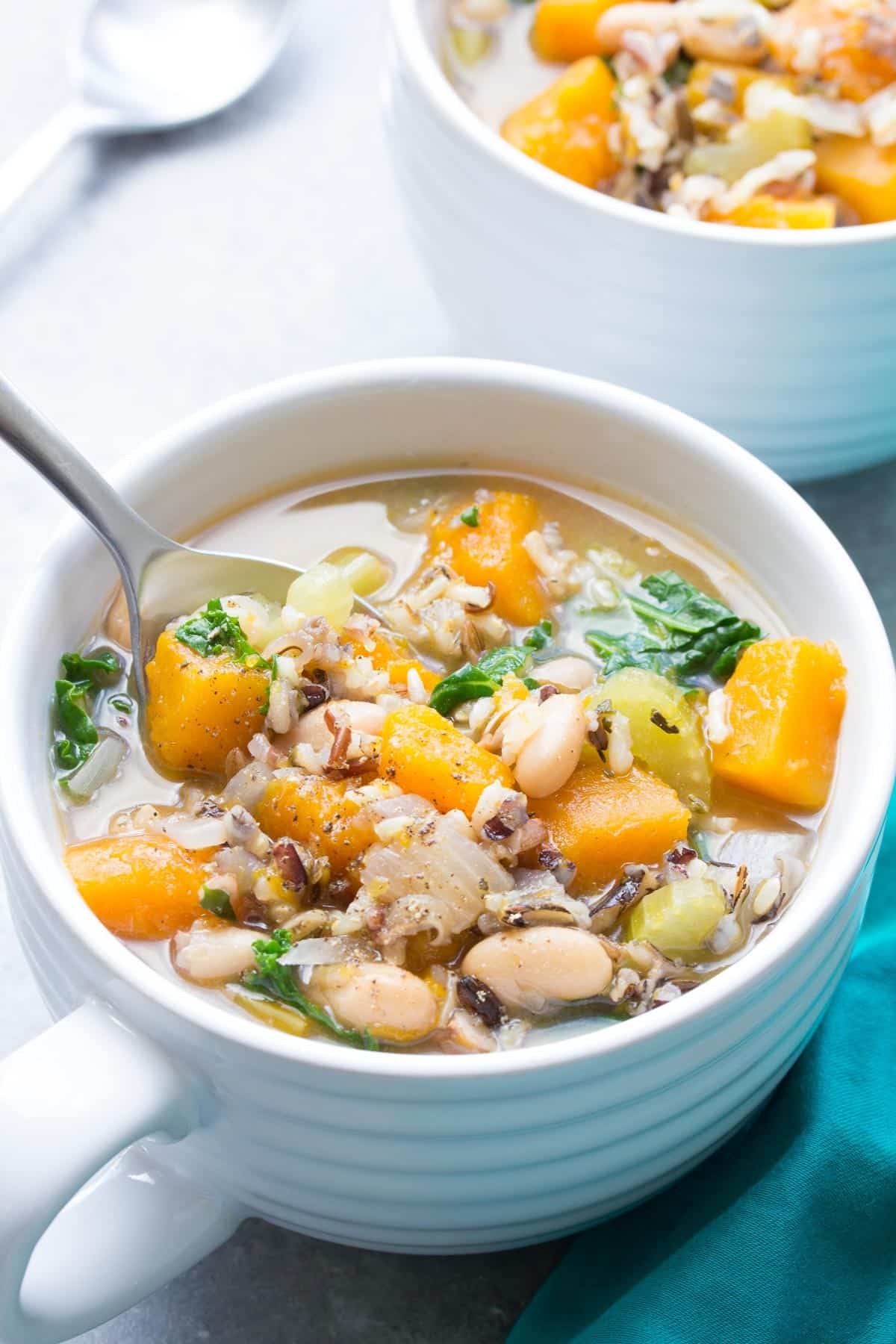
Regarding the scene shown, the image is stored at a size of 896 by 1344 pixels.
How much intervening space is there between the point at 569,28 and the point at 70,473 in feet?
4.37

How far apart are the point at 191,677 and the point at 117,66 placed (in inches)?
66.7

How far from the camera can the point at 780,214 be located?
2318 millimetres

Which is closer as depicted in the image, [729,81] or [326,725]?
[326,725]

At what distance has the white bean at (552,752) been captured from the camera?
5.36 ft

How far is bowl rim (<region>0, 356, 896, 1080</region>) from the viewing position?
1.30m

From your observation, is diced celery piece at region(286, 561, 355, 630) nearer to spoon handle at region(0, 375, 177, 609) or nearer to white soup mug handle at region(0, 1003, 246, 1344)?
spoon handle at region(0, 375, 177, 609)

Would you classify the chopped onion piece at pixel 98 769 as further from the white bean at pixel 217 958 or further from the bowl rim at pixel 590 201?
the bowl rim at pixel 590 201

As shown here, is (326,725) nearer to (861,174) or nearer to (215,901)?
(215,901)

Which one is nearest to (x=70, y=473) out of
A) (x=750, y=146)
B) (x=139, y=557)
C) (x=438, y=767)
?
(x=139, y=557)

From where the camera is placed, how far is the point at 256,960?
60.3 inches

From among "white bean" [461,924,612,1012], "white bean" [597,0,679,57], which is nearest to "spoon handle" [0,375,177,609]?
"white bean" [461,924,612,1012]

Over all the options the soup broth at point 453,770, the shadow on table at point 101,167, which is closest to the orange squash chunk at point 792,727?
the soup broth at point 453,770

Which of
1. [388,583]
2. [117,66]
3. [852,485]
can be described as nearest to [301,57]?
[117,66]

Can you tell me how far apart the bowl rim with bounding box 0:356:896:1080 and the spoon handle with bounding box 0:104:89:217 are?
119 cm
